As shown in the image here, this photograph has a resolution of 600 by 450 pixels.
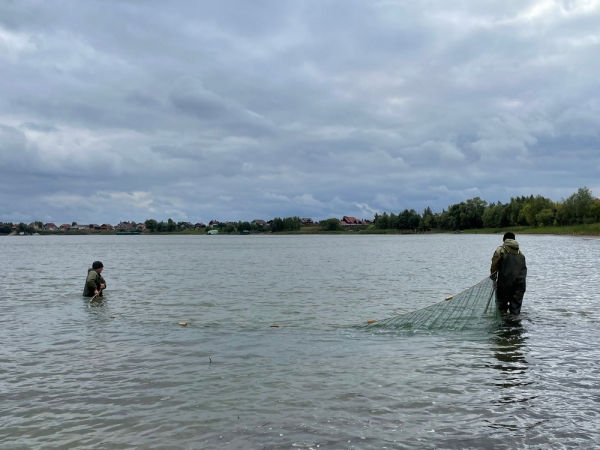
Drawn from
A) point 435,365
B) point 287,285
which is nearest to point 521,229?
point 287,285

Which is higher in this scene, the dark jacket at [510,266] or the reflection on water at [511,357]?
the dark jacket at [510,266]

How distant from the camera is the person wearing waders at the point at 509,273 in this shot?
50.6 feet

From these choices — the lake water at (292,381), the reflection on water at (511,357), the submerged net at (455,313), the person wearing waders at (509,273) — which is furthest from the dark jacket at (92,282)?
the reflection on water at (511,357)

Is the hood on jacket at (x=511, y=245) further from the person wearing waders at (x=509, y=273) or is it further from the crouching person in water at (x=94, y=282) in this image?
the crouching person in water at (x=94, y=282)

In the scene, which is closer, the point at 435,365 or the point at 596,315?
the point at 435,365

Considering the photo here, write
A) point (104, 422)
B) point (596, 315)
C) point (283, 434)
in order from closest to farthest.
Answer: point (283, 434) < point (104, 422) < point (596, 315)

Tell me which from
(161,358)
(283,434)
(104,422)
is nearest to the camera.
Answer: (283,434)

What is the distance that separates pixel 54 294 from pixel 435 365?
22.8 meters

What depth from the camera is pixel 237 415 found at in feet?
27.0

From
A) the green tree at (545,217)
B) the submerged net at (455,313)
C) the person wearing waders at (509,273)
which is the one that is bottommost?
the submerged net at (455,313)

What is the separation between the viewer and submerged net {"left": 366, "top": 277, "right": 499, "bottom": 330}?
49.8ft

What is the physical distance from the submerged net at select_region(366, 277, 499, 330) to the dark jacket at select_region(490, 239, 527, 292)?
67 cm

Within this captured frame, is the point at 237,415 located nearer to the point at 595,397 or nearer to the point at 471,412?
the point at 471,412

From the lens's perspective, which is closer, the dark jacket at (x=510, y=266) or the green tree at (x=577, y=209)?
the dark jacket at (x=510, y=266)
